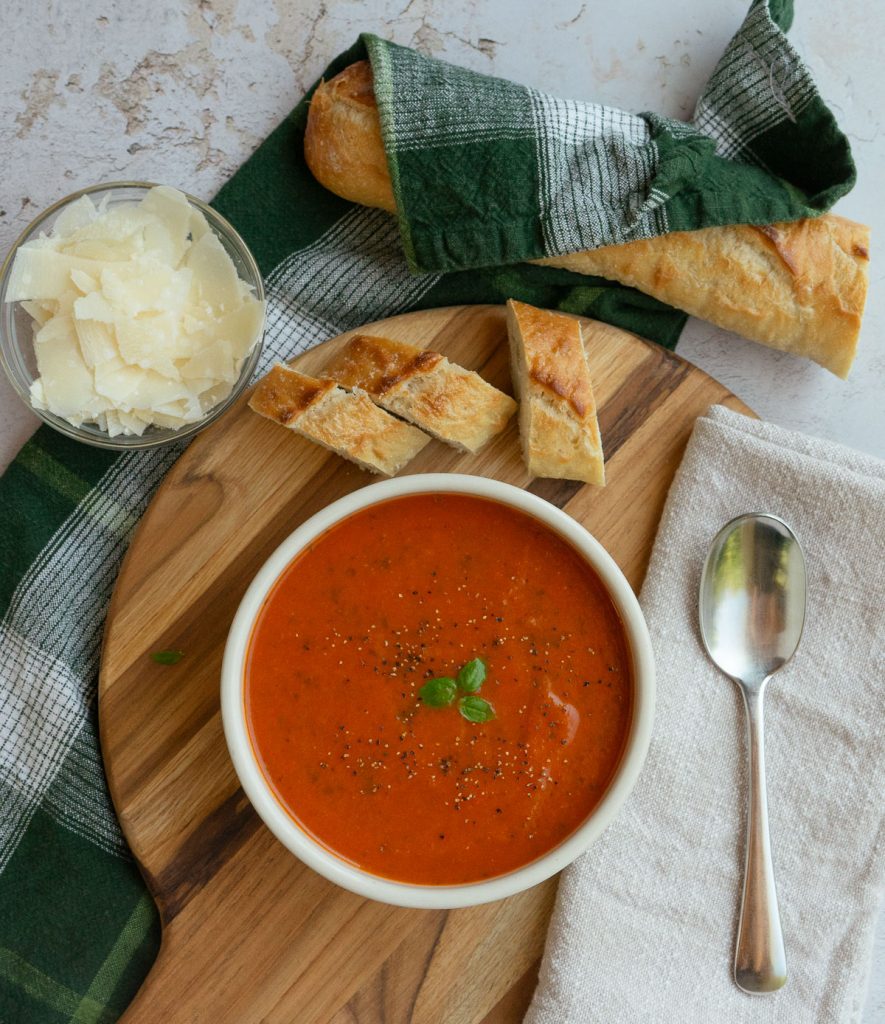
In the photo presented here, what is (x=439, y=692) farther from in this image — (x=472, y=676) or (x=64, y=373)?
(x=64, y=373)

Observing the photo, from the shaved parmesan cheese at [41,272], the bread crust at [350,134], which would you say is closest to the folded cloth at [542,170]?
the bread crust at [350,134]

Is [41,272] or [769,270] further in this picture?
[769,270]

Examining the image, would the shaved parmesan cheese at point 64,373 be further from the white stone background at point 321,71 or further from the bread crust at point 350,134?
the bread crust at point 350,134

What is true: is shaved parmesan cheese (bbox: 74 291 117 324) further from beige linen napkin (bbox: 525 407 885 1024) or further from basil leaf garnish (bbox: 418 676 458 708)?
beige linen napkin (bbox: 525 407 885 1024)

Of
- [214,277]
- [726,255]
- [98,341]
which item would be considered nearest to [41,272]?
[98,341]

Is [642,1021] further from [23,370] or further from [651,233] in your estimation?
[23,370]

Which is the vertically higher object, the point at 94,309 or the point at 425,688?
the point at 94,309
